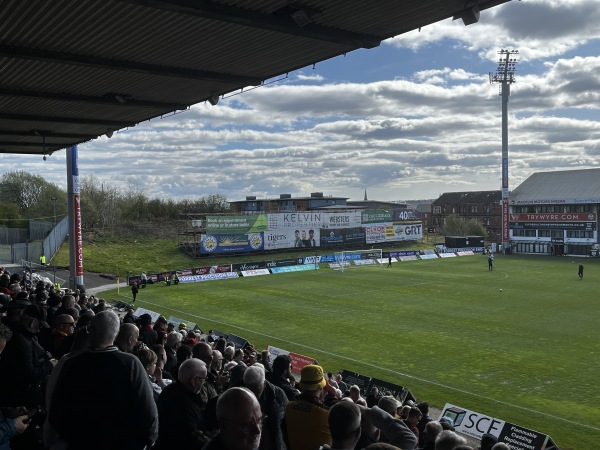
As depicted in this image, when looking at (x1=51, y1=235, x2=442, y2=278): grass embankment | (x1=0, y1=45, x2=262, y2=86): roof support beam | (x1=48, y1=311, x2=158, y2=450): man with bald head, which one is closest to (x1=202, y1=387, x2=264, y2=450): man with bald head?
(x1=48, y1=311, x2=158, y2=450): man with bald head

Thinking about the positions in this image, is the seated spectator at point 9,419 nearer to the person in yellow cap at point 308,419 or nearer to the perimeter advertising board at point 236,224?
the person in yellow cap at point 308,419

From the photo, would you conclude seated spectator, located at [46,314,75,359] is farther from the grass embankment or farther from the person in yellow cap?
the grass embankment

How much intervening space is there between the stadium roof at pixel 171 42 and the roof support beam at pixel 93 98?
2cm

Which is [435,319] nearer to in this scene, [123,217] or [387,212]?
[387,212]

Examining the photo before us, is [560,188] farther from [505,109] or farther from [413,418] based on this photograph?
[413,418]

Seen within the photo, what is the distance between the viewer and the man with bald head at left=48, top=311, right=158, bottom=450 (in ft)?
11.4

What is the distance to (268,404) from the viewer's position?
485cm

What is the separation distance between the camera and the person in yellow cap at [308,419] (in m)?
4.38

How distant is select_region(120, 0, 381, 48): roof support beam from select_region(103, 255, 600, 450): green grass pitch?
10766mm

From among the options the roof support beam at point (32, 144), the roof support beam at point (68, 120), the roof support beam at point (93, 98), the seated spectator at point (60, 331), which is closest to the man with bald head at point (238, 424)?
the seated spectator at point (60, 331)

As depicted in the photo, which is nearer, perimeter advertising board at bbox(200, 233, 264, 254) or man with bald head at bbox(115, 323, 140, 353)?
man with bald head at bbox(115, 323, 140, 353)

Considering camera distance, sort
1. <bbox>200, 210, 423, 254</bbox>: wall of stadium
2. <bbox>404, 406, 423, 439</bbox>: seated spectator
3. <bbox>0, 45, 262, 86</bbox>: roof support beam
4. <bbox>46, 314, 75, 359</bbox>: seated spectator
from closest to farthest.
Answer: <bbox>46, 314, 75, 359</bbox>: seated spectator, <bbox>404, 406, 423, 439</bbox>: seated spectator, <bbox>0, 45, 262, 86</bbox>: roof support beam, <bbox>200, 210, 423, 254</bbox>: wall of stadium

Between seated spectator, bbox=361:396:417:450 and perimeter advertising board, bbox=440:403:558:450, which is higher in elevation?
seated spectator, bbox=361:396:417:450

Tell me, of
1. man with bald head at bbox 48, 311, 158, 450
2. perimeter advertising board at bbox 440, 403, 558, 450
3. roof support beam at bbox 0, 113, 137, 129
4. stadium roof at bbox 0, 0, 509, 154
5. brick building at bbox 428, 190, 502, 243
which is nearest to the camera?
man with bald head at bbox 48, 311, 158, 450
